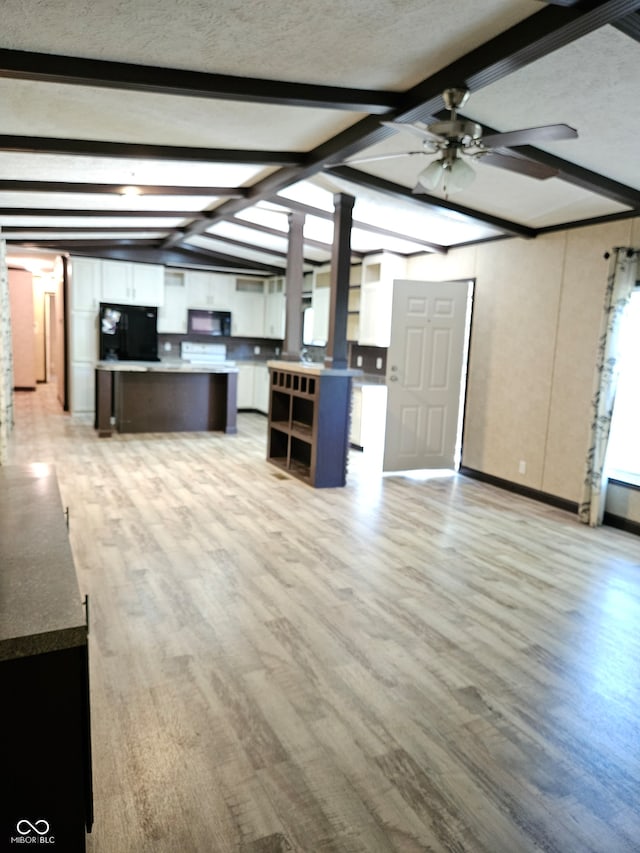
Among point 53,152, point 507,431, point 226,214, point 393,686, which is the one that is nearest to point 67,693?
point 393,686

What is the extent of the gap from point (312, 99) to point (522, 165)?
116cm

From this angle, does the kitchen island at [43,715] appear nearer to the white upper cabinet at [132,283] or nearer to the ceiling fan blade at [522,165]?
the ceiling fan blade at [522,165]

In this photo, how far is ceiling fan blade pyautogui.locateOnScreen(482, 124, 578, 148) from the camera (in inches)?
96.1

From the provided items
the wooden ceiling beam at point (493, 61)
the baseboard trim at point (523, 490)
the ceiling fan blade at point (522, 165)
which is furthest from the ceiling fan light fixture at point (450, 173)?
the baseboard trim at point (523, 490)

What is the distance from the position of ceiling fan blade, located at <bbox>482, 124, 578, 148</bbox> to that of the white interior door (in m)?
3.36

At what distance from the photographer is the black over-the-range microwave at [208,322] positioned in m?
9.95

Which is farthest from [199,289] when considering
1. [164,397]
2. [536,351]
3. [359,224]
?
[536,351]

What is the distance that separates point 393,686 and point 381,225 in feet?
17.0

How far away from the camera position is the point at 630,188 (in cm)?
420

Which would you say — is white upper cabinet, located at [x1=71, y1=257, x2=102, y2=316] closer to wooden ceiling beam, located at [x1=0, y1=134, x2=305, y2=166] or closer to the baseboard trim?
wooden ceiling beam, located at [x1=0, y1=134, x2=305, y2=166]

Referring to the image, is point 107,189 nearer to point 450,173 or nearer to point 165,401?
point 165,401

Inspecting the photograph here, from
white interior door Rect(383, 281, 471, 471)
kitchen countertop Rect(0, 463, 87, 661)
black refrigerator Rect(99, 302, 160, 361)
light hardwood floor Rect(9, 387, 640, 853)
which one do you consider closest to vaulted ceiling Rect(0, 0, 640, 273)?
white interior door Rect(383, 281, 471, 471)

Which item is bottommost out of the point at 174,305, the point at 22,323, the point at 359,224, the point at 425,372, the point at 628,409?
the point at 628,409

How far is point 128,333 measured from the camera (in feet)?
28.9
